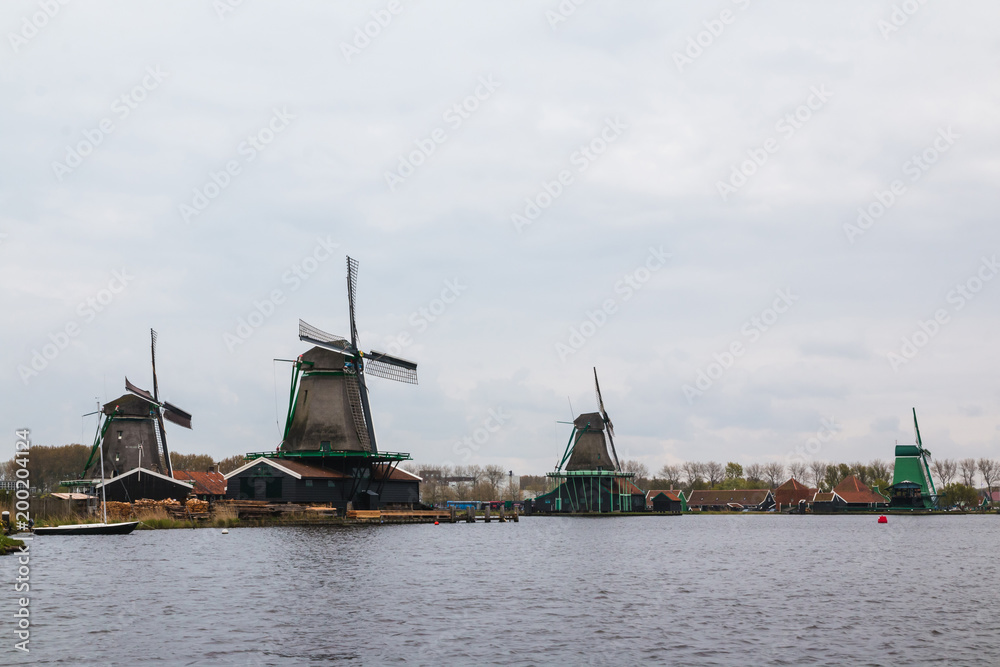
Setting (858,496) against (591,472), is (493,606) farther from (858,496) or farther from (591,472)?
(858,496)

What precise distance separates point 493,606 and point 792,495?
124 metres

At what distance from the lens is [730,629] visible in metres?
20.2

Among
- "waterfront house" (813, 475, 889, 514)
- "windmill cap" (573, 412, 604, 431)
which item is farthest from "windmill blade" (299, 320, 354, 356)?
"waterfront house" (813, 475, 889, 514)

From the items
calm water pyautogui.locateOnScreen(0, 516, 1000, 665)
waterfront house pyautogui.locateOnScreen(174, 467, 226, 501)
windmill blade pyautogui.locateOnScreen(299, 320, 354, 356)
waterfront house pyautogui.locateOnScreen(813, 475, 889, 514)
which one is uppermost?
windmill blade pyautogui.locateOnScreen(299, 320, 354, 356)

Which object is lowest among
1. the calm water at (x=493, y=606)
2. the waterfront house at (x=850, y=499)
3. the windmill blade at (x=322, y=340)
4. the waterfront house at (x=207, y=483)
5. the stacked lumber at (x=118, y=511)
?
the calm water at (x=493, y=606)

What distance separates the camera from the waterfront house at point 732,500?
142 m

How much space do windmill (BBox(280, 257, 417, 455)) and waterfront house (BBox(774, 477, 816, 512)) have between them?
90011 millimetres

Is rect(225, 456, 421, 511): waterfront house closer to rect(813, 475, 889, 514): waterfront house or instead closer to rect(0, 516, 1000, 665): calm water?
rect(0, 516, 1000, 665): calm water

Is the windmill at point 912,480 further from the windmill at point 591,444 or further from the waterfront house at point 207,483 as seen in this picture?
the waterfront house at point 207,483

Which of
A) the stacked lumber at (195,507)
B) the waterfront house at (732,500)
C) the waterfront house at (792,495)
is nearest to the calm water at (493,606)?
the stacked lumber at (195,507)

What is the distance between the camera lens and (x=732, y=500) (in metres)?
145

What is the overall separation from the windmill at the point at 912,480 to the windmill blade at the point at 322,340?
91.8 m

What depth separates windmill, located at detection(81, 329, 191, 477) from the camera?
223ft

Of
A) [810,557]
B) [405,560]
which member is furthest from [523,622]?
[810,557]
